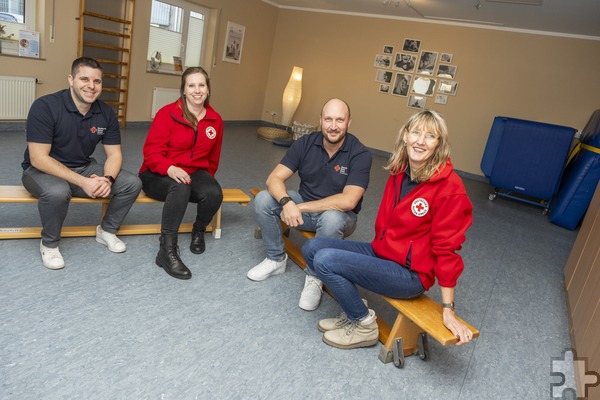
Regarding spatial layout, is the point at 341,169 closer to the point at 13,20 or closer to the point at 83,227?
the point at 83,227

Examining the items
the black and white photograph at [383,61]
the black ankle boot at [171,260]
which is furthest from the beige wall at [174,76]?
the black ankle boot at [171,260]

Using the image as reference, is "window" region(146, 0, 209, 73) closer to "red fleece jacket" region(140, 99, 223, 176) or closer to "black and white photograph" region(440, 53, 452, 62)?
"black and white photograph" region(440, 53, 452, 62)

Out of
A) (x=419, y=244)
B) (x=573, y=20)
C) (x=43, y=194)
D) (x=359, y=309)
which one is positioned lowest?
(x=359, y=309)

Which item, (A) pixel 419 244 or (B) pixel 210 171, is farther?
(B) pixel 210 171

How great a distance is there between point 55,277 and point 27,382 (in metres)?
0.77

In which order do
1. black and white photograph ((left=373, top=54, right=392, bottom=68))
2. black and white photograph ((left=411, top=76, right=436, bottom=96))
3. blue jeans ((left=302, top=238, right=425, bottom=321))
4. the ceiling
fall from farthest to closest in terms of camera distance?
black and white photograph ((left=373, top=54, right=392, bottom=68)), black and white photograph ((left=411, top=76, right=436, bottom=96)), the ceiling, blue jeans ((left=302, top=238, right=425, bottom=321))

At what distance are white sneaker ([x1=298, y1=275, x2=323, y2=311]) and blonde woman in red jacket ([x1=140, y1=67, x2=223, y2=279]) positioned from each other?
724 millimetres

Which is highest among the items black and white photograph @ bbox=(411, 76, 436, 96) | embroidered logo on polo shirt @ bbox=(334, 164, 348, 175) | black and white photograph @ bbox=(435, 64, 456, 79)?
black and white photograph @ bbox=(435, 64, 456, 79)

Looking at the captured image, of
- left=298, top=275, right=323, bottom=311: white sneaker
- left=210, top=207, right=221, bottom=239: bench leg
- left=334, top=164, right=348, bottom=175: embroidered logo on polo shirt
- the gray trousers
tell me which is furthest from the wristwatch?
the gray trousers

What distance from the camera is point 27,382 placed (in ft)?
5.01

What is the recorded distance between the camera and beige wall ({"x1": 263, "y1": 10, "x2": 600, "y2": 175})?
6.52 m

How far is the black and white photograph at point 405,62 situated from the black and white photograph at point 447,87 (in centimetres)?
57

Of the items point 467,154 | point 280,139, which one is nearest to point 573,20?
point 467,154

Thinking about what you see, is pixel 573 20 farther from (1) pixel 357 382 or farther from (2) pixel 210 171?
(1) pixel 357 382
